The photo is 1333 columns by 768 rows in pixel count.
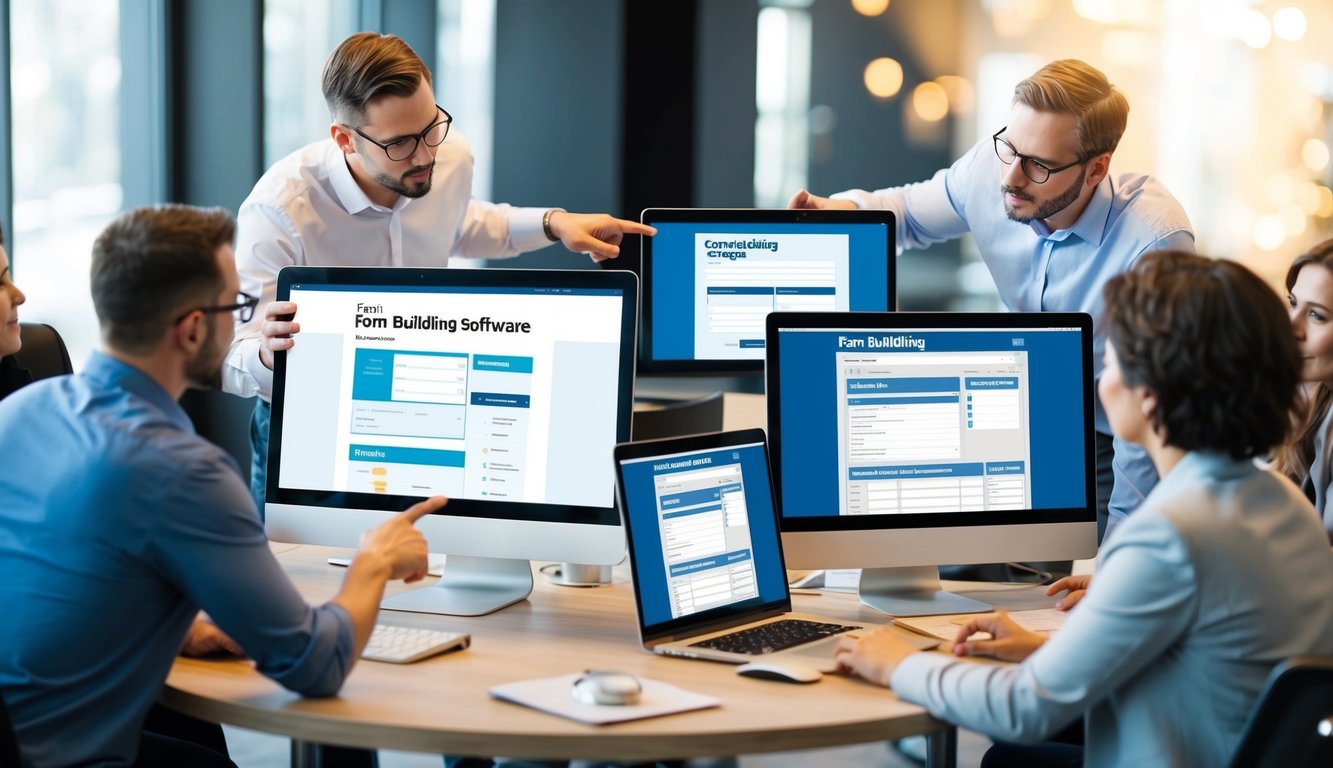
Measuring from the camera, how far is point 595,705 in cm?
159

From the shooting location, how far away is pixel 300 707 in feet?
5.17

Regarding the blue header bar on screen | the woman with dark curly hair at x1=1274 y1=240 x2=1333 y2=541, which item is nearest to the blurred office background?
the blue header bar on screen

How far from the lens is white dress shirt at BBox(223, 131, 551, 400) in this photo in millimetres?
2627

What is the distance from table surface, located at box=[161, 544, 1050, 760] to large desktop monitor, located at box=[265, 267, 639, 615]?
158 mm

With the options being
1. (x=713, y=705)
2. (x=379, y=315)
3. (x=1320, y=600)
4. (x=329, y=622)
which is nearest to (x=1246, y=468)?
(x=1320, y=600)

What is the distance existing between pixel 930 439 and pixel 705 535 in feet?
1.38

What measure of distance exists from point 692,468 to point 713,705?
0.38 metres

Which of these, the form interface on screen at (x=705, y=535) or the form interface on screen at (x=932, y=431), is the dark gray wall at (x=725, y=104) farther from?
the form interface on screen at (x=705, y=535)

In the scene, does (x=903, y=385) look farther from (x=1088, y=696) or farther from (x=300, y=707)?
(x=300, y=707)

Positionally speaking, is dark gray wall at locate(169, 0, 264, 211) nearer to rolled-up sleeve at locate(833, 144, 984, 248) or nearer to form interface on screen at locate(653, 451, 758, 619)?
rolled-up sleeve at locate(833, 144, 984, 248)

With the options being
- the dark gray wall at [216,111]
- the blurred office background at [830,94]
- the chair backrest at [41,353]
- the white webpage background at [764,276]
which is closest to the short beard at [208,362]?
the chair backrest at [41,353]

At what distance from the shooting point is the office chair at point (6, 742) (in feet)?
4.57

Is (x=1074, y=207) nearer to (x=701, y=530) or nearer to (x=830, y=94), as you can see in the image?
(x=701, y=530)

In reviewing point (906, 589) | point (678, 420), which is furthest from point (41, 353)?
point (906, 589)
